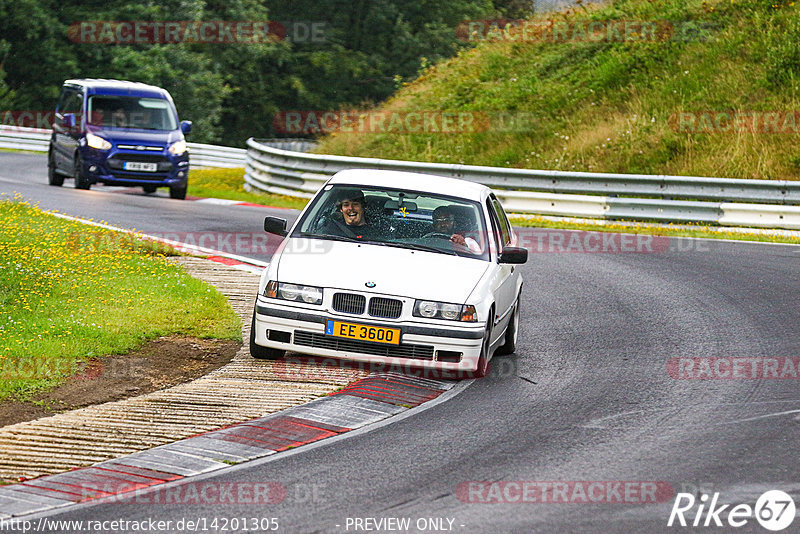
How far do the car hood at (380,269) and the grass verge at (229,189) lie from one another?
45.6 ft

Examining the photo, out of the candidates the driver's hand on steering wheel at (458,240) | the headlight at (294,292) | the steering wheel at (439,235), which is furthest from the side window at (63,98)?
the headlight at (294,292)

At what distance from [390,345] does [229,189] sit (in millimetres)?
22762

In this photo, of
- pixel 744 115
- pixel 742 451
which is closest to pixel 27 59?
pixel 744 115

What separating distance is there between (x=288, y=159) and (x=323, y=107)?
114ft

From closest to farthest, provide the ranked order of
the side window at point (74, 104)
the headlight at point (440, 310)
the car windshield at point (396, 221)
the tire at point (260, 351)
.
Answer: the headlight at point (440, 310) → the tire at point (260, 351) → the car windshield at point (396, 221) → the side window at point (74, 104)

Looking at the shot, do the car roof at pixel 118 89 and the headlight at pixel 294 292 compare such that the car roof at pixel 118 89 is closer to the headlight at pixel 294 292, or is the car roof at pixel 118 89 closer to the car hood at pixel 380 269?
the car hood at pixel 380 269

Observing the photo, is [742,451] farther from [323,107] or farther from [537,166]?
[323,107]

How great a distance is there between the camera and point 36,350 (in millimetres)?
8836

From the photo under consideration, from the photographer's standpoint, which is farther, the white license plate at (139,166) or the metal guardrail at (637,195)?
the white license plate at (139,166)

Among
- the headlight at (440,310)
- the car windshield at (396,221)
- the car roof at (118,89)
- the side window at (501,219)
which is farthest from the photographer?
the car roof at (118,89)

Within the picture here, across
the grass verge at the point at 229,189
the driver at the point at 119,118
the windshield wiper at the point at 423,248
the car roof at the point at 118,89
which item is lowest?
the grass verge at the point at 229,189

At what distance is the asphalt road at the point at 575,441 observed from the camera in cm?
587

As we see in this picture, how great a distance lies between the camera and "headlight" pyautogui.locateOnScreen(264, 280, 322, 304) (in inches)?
350

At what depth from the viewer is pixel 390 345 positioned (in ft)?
28.9
